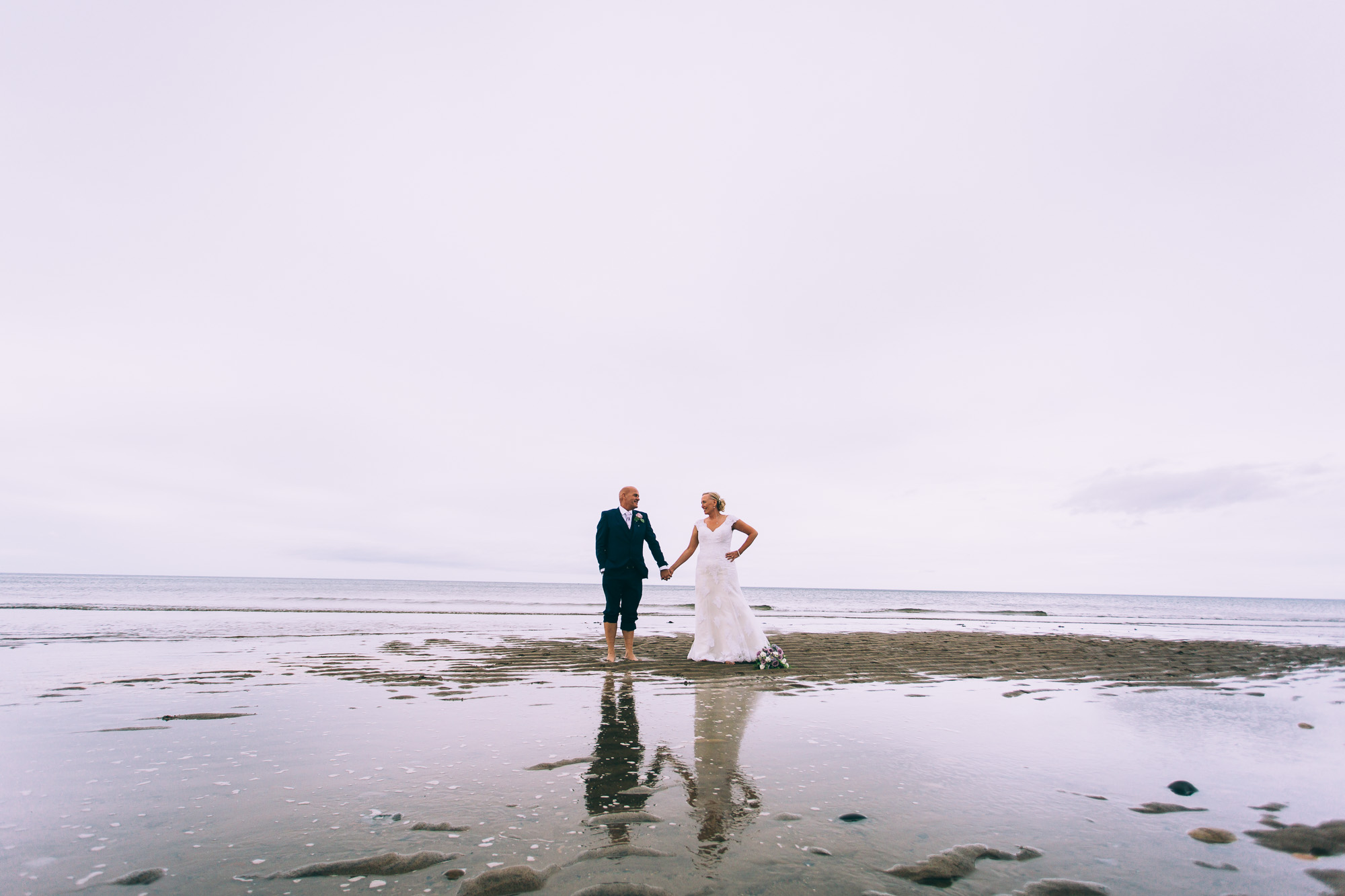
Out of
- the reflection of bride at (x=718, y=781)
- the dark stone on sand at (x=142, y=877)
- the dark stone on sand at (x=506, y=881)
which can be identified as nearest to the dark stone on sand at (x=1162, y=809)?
the reflection of bride at (x=718, y=781)

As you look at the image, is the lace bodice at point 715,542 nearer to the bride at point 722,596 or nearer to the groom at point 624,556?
the bride at point 722,596

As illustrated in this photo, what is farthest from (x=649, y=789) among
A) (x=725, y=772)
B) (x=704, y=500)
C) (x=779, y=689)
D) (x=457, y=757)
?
(x=704, y=500)

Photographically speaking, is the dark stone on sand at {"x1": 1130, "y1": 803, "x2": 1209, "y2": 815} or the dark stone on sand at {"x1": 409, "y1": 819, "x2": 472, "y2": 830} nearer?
the dark stone on sand at {"x1": 409, "y1": 819, "x2": 472, "y2": 830}

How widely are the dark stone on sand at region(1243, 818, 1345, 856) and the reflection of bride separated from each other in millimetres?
2441

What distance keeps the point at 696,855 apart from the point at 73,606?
108 feet

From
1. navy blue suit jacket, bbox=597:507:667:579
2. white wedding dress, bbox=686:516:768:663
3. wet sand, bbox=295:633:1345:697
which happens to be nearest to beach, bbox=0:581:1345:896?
wet sand, bbox=295:633:1345:697

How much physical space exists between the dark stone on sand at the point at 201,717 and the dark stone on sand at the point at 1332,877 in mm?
7215

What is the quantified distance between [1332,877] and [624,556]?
24.9ft

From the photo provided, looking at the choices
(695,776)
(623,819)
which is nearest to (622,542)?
(695,776)

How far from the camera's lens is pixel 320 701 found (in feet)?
21.3

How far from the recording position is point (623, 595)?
947cm

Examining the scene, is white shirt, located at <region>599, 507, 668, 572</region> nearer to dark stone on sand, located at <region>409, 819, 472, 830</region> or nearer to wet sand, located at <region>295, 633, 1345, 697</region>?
wet sand, located at <region>295, 633, 1345, 697</region>

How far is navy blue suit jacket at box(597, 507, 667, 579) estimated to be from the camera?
9438 millimetres

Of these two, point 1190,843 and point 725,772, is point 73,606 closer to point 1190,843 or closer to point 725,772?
point 725,772
